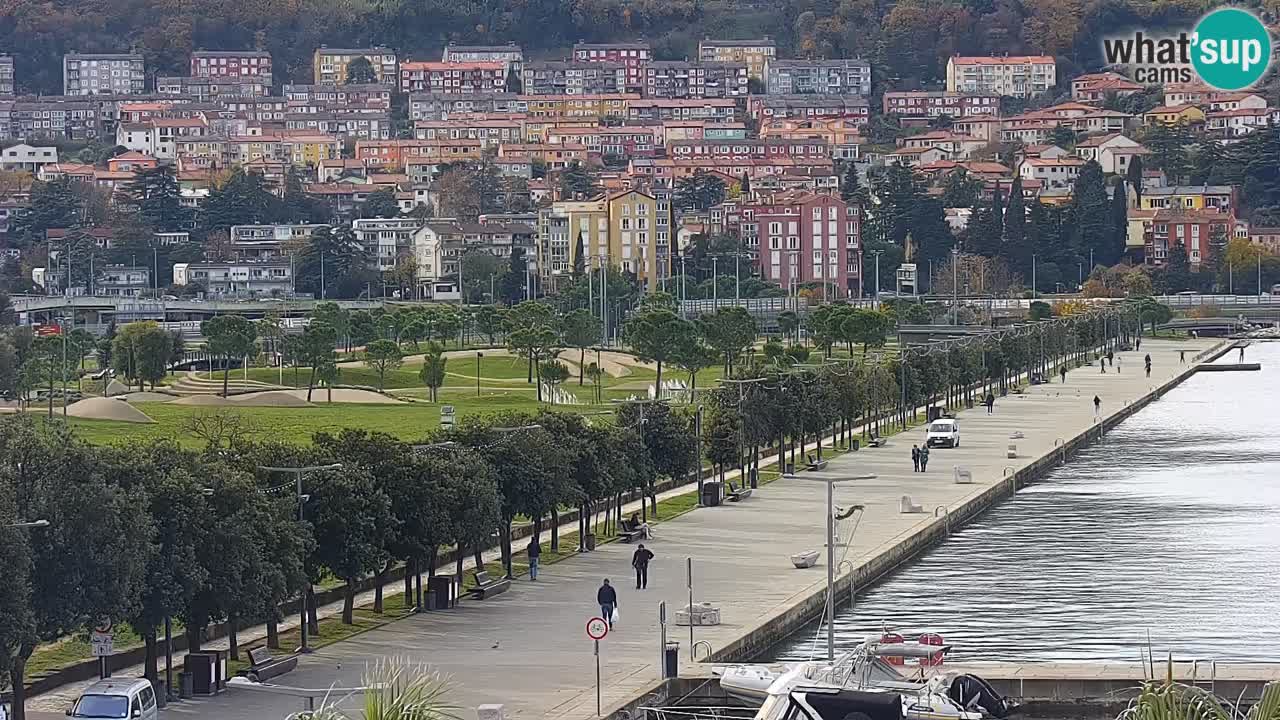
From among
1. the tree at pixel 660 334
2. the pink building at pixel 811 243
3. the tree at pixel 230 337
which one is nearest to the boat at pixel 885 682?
the tree at pixel 660 334

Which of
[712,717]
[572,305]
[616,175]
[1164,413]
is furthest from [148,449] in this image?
[616,175]

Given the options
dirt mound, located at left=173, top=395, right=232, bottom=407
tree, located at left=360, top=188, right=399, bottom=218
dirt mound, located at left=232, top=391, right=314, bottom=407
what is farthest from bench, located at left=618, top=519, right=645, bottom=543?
tree, located at left=360, top=188, right=399, bottom=218

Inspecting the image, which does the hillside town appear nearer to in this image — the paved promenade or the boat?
the paved promenade

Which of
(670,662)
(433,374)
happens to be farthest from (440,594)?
(433,374)

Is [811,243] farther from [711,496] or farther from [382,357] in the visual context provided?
[711,496]

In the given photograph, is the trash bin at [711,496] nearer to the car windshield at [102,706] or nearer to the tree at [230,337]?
the car windshield at [102,706]

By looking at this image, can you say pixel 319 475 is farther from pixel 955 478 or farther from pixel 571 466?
pixel 955 478
